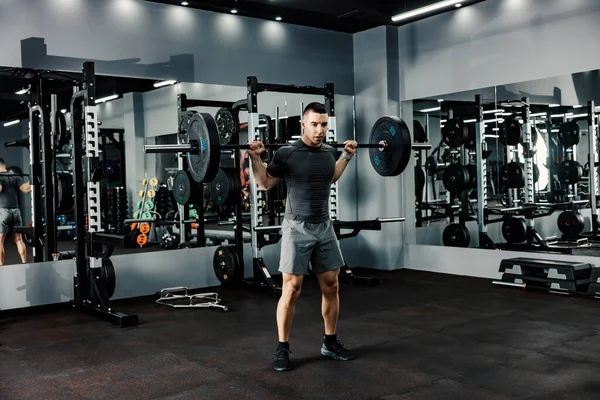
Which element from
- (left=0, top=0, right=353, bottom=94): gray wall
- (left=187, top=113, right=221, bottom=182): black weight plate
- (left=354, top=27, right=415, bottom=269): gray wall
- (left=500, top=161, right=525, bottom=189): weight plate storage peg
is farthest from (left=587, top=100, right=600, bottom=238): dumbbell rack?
(left=187, top=113, right=221, bottom=182): black weight plate

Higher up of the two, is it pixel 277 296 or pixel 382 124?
pixel 382 124

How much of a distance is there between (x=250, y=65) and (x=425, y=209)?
260 centimetres

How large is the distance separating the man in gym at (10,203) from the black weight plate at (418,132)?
413 cm

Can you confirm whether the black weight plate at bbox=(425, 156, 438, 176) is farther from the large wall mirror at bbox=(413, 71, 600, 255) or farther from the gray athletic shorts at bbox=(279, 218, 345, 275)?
the gray athletic shorts at bbox=(279, 218, 345, 275)

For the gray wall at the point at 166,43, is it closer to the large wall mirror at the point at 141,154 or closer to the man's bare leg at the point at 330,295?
the large wall mirror at the point at 141,154

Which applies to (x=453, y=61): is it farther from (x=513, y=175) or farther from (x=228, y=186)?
(x=228, y=186)

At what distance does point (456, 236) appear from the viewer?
6883 millimetres

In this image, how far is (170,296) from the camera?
5.53 m

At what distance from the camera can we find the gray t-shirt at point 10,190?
19.5ft

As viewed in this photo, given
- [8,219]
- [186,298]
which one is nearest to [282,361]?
[186,298]

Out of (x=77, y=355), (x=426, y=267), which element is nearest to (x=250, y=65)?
(x=426, y=267)

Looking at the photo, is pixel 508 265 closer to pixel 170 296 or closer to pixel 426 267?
pixel 426 267

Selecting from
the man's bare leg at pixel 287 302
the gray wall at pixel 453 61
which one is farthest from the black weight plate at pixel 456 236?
the man's bare leg at pixel 287 302

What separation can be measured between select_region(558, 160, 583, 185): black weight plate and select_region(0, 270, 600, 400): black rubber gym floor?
6.18 ft
